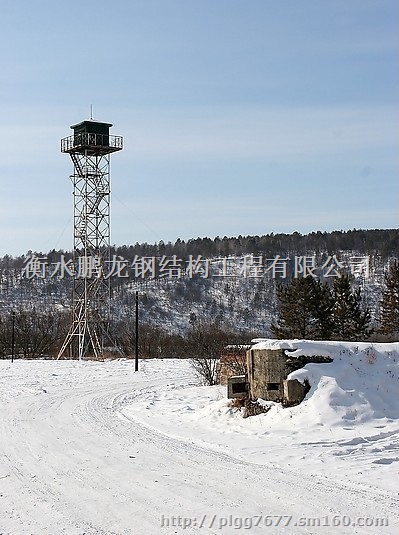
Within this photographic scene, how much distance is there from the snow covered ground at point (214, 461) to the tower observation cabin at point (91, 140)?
3116 centimetres

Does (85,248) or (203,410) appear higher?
(85,248)

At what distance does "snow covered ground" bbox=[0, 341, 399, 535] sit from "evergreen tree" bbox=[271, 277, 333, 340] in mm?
34079

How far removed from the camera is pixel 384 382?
1518 centimetres

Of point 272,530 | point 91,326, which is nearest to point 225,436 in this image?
point 272,530

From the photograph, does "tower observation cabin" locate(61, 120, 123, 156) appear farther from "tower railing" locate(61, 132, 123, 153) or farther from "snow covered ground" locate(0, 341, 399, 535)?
"snow covered ground" locate(0, 341, 399, 535)

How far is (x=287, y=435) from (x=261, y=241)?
14196 centimetres

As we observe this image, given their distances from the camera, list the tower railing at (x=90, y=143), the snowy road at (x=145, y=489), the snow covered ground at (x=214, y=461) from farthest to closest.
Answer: the tower railing at (x=90, y=143) < the snow covered ground at (x=214, y=461) < the snowy road at (x=145, y=489)

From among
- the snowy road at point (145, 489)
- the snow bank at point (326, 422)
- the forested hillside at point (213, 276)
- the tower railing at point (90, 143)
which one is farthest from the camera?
the forested hillside at point (213, 276)

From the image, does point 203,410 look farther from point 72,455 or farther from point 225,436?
point 72,455

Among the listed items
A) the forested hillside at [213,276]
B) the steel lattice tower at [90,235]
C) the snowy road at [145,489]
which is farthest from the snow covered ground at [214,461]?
the forested hillside at [213,276]

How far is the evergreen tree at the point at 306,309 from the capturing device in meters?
53.9

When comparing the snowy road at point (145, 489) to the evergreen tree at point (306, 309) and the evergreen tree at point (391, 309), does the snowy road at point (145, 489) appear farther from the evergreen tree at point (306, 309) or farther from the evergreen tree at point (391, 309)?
the evergreen tree at point (391, 309)

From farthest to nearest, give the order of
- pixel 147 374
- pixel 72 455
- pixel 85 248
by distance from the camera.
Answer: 1. pixel 85 248
2. pixel 147 374
3. pixel 72 455

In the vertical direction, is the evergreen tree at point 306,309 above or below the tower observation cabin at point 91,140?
below
